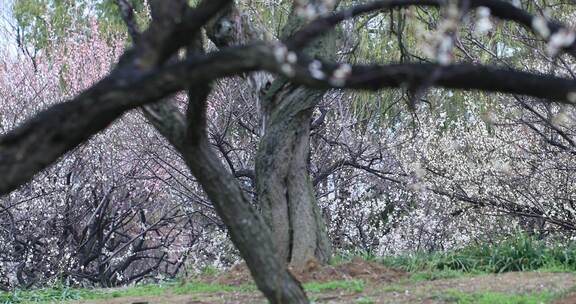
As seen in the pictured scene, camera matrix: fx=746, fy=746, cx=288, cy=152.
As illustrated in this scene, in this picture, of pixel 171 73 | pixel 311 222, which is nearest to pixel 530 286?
pixel 311 222

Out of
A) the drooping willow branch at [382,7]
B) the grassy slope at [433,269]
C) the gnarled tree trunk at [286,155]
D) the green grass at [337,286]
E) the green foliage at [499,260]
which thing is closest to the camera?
the drooping willow branch at [382,7]

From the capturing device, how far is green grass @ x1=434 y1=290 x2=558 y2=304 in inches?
244

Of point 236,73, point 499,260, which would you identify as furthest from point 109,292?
point 236,73

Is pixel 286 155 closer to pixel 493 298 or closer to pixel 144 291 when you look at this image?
pixel 144 291

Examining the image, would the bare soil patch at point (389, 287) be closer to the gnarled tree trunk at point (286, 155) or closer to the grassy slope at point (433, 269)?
the grassy slope at point (433, 269)

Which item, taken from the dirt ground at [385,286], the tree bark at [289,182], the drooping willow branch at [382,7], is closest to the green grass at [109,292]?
the dirt ground at [385,286]

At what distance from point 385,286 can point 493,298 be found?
143cm

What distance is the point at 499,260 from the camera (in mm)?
8727

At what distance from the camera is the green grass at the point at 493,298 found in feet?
20.3

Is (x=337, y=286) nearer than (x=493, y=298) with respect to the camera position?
No

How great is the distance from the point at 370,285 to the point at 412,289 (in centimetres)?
53

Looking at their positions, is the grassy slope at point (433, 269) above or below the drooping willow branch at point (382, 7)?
below

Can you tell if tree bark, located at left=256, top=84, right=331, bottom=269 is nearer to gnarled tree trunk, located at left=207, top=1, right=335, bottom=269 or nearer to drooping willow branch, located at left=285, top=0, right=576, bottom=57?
gnarled tree trunk, located at left=207, top=1, right=335, bottom=269

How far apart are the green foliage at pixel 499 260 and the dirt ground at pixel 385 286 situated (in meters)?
0.48
